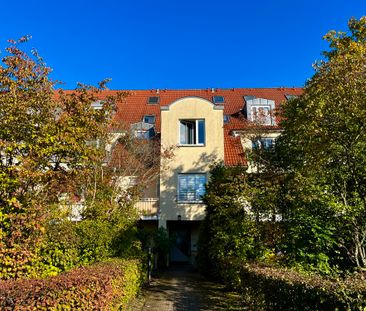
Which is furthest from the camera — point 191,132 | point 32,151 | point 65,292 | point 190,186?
point 191,132

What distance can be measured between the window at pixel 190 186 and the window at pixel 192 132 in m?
2.29

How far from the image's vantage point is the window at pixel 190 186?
2389 centimetres

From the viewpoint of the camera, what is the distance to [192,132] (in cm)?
2498

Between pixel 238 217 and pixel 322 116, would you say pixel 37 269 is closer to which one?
pixel 238 217

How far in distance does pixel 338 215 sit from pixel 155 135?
1797cm

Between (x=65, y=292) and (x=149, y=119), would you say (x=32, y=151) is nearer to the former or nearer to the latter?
(x=65, y=292)

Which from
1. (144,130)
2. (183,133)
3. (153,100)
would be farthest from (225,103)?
(144,130)

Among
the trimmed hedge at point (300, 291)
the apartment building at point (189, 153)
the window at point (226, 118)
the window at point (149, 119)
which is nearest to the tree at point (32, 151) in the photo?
the trimmed hedge at point (300, 291)

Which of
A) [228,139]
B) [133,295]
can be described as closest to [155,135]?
[228,139]

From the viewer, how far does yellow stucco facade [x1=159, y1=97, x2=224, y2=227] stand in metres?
23.7

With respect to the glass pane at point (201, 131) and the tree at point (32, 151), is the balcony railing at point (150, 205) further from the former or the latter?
the tree at point (32, 151)

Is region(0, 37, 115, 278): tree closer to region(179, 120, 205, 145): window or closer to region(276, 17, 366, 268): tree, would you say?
region(276, 17, 366, 268): tree

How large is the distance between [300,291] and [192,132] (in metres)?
19.9

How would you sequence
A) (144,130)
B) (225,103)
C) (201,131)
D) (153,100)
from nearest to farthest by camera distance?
(201,131)
(144,130)
(225,103)
(153,100)
